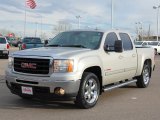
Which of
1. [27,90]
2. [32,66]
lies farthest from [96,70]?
[27,90]

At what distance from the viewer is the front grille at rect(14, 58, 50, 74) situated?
7.55m

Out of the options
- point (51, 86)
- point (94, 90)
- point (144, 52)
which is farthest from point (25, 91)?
point (144, 52)

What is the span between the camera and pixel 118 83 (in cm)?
984

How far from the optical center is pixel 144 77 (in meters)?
11.5

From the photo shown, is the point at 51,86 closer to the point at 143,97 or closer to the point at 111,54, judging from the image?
the point at 111,54

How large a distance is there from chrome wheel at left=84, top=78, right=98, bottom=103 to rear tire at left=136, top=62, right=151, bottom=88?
3314mm

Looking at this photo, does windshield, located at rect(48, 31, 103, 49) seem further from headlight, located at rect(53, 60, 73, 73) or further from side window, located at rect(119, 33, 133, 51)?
headlight, located at rect(53, 60, 73, 73)

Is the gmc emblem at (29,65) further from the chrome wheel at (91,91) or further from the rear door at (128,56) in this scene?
the rear door at (128,56)

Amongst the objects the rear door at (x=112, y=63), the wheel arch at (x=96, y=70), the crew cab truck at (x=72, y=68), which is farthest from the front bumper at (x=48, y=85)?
the rear door at (x=112, y=63)

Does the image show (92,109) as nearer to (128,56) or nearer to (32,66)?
(32,66)

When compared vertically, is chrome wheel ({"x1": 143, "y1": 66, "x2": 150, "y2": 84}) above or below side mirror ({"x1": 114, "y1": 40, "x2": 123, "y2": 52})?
below

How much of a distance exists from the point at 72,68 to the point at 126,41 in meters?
3.17

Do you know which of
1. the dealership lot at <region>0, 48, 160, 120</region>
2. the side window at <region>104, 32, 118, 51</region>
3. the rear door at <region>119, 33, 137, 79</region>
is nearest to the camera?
the dealership lot at <region>0, 48, 160, 120</region>

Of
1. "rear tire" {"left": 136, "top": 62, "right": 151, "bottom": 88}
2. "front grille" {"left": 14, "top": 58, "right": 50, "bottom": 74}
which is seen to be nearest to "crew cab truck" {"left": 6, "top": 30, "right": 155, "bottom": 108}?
"front grille" {"left": 14, "top": 58, "right": 50, "bottom": 74}
